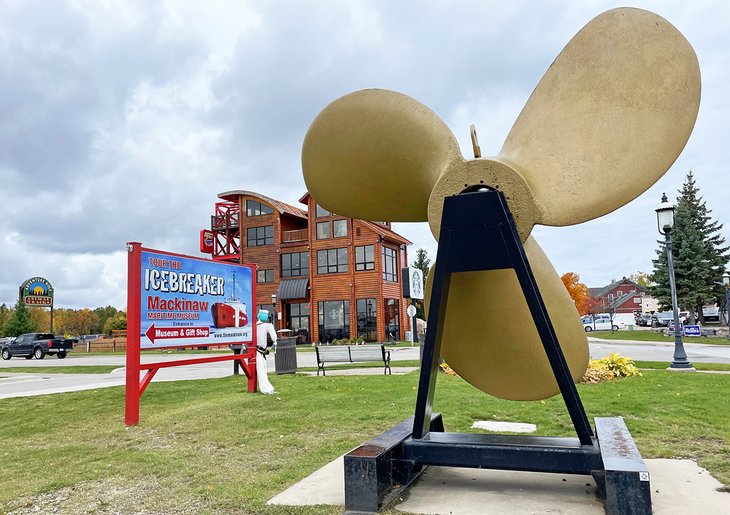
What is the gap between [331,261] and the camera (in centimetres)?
3684

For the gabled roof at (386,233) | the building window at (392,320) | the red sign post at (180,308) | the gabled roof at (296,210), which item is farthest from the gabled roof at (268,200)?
the red sign post at (180,308)

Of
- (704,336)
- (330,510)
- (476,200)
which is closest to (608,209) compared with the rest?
(476,200)

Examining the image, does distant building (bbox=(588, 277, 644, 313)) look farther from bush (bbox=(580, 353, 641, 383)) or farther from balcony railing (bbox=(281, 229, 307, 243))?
bush (bbox=(580, 353, 641, 383))

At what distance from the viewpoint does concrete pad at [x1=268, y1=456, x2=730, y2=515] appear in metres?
3.69

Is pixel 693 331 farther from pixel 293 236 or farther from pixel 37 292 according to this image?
pixel 37 292

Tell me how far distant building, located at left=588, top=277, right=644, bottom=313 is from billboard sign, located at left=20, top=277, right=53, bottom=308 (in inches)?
3170

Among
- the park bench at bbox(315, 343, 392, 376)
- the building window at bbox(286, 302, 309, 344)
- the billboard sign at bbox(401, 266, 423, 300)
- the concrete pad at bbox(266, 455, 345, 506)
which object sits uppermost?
the billboard sign at bbox(401, 266, 423, 300)

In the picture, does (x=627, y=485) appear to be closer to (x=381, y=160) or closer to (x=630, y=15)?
(x=381, y=160)

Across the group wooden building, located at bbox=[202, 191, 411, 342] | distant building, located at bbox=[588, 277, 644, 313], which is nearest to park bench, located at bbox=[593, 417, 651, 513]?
wooden building, located at bbox=[202, 191, 411, 342]

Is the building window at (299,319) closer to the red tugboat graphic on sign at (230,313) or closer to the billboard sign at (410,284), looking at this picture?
the billboard sign at (410,284)

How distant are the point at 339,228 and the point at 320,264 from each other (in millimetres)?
2799

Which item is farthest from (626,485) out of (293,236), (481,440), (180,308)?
(293,236)

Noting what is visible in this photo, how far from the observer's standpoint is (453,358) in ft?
14.1

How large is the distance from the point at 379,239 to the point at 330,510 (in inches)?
1237
